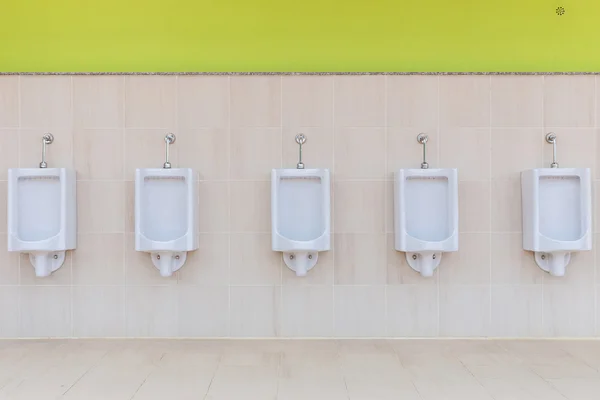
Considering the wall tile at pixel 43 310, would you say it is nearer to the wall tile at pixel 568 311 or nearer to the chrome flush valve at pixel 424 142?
the chrome flush valve at pixel 424 142

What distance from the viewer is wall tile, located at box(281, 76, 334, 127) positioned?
9.88 feet

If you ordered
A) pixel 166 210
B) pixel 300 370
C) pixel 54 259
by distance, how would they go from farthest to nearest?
pixel 54 259 < pixel 166 210 < pixel 300 370

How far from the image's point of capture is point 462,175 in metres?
3.01

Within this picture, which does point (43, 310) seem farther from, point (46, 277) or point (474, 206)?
point (474, 206)

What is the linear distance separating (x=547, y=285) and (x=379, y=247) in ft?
3.27

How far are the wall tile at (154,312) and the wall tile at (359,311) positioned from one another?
3.09 ft

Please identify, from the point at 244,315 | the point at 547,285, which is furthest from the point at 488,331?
the point at 244,315

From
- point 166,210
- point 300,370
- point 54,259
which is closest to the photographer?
point 300,370

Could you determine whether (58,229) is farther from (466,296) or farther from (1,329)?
(466,296)

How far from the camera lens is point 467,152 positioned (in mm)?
3016

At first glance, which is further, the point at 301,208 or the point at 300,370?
the point at 301,208

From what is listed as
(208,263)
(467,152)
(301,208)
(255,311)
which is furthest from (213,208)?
(467,152)

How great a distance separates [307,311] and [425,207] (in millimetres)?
895

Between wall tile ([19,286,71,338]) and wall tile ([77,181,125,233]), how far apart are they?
39 centimetres
